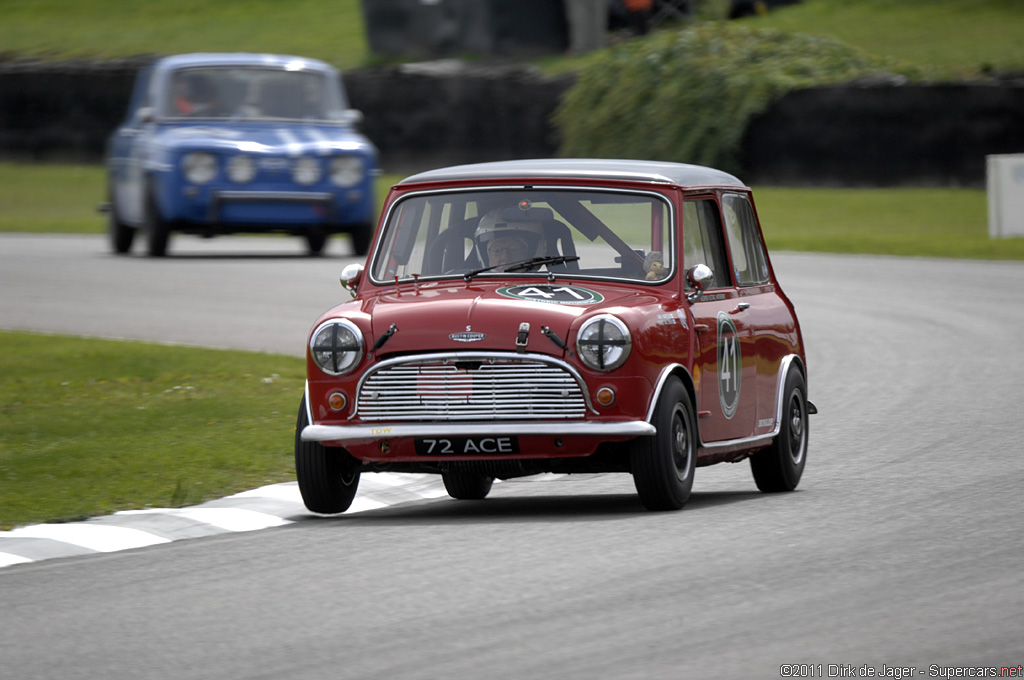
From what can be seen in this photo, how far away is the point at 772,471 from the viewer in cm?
948

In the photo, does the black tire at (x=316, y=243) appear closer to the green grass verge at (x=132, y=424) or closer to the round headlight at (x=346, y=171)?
the round headlight at (x=346, y=171)

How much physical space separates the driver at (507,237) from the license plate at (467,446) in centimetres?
106

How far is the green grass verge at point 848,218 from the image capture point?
26.6m

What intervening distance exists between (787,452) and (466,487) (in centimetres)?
154

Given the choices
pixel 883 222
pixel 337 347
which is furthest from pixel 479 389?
pixel 883 222

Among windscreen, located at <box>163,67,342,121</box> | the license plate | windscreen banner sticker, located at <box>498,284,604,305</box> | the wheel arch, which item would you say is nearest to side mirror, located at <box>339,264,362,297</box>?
windscreen banner sticker, located at <box>498,284,604,305</box>

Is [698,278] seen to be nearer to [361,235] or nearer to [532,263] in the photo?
[532,263]

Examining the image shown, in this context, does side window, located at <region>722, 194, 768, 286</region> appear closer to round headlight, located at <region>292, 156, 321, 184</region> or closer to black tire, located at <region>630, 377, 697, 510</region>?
black tire, located at <region>630, 377, 697, 510</region>

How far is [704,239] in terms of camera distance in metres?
9.34

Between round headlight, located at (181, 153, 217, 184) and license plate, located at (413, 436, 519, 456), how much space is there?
14116mm

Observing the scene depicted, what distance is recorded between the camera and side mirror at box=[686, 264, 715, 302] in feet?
28.7

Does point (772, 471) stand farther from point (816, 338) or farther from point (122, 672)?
point (816, 338)

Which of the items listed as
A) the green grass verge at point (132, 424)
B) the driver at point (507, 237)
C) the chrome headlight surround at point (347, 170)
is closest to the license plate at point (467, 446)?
the driver at point (507, 237)

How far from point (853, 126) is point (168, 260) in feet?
43.5
